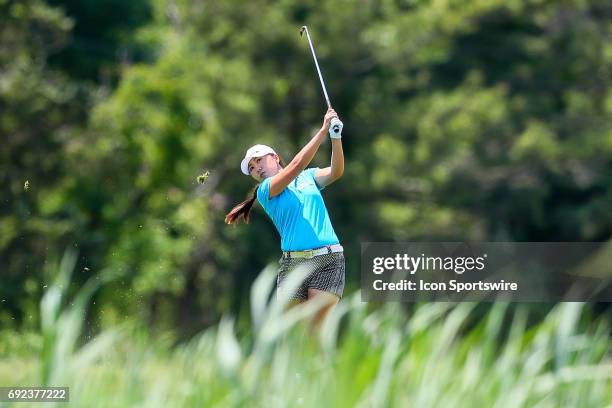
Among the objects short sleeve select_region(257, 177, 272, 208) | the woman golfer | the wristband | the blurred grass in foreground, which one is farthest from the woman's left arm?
the blurred grass in foreground

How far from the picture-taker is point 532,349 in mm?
4488

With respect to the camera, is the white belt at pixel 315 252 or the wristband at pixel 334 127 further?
the white belt at pixel 315 252

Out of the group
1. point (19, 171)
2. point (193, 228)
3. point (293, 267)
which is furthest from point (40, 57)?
point (293, 267)

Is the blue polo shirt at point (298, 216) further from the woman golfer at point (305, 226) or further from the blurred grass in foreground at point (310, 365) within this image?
the blurred grass in foreground at point (310, 365)

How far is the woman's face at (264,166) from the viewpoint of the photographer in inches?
202

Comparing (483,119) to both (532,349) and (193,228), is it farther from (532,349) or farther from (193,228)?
(532,349)

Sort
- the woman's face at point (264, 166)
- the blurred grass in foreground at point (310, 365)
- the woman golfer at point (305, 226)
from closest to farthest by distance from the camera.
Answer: the blurred grass in foreground at point (310, 365) < the woman golfer at point (305, 226) < the woman's face at point (264, 166)

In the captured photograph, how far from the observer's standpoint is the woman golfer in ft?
16.0

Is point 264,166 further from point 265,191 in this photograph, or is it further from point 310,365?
point 310,365

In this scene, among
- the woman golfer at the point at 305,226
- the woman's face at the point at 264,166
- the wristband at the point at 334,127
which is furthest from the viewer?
the woman's face at the point at 264,166

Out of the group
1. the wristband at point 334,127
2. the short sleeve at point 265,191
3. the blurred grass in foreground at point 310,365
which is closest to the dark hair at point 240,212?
the short sleeve at point 265,191

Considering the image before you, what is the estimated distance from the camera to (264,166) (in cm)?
514

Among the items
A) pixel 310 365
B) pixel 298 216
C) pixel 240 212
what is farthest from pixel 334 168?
pixel 310 365

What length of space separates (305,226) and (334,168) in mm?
244
